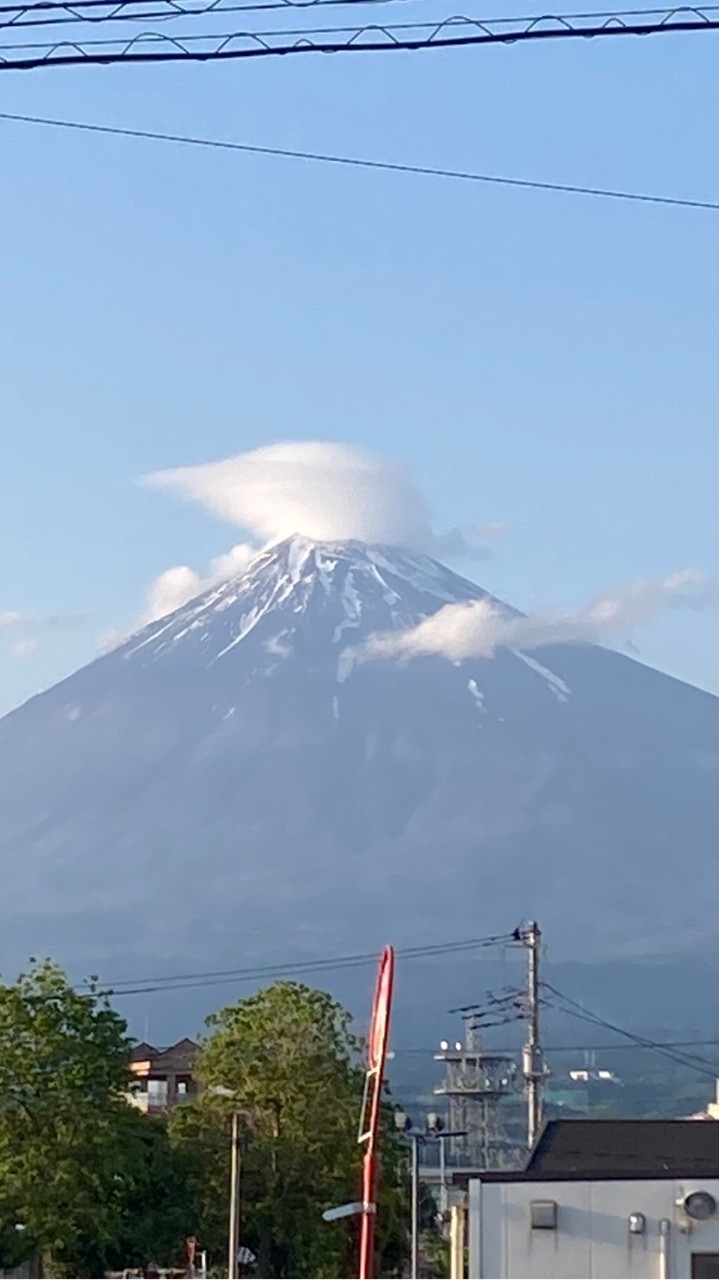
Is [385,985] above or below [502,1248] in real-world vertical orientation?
above

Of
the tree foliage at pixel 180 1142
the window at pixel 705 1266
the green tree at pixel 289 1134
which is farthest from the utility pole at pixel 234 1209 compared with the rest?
the window at pixel 705 1266

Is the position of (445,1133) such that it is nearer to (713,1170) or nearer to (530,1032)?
(530,1032)

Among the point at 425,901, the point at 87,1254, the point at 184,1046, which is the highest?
the point at 425,901

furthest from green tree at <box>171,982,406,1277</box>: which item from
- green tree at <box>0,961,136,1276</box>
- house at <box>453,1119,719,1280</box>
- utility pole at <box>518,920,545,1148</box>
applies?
house at <box>453,1119,719,1280</box>

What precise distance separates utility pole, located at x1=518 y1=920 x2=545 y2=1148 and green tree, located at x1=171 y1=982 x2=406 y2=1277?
8.94ft

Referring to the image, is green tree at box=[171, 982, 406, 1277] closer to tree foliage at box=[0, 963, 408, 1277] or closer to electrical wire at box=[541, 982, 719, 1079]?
tree foliage at box=[0, 963, 408, 1277]

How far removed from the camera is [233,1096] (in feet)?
118

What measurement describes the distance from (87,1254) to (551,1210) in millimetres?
11470

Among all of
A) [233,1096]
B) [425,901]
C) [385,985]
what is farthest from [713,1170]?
[425,901]

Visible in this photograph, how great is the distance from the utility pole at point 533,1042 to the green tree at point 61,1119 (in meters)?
7.17

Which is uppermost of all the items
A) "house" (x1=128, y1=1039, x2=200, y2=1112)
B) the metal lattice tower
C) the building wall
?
"house" (x1=128, y1=1039, x2=200, y2=1112)

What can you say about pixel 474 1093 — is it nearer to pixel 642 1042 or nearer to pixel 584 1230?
pixel 642 1042

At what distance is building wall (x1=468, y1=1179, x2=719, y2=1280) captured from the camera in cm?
2480

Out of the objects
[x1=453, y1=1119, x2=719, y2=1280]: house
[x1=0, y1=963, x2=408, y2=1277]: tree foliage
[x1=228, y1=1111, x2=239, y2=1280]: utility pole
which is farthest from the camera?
[x1=0, y1=963, x2=408, y2=1277]: tree foliage
